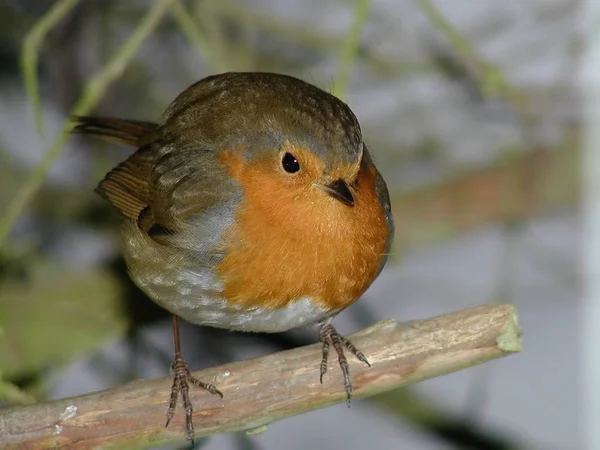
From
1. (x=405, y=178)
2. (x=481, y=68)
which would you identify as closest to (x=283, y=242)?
(x=481, y=68)

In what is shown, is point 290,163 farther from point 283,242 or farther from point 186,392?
point 186,392

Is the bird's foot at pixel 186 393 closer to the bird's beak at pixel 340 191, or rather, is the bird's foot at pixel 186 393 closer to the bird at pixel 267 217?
the bird at pixel 267 217

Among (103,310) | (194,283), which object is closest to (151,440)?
(194,283)

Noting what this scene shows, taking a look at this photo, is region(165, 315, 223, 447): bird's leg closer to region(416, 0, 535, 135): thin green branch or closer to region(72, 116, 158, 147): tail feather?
region(72, 116, 158, 147): tail feather

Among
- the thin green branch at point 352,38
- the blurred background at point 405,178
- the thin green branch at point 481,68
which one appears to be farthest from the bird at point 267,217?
the blurred background at point 405,178

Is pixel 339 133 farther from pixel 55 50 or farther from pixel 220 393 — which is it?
pixel 55 50

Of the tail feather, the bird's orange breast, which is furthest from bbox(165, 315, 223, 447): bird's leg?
the tail feather
